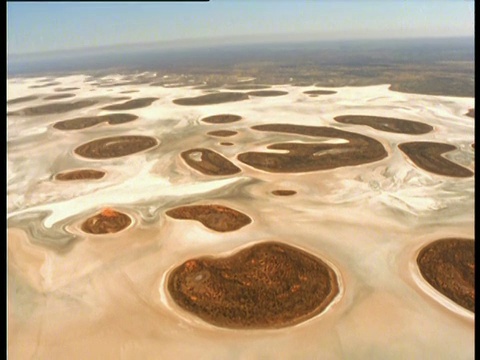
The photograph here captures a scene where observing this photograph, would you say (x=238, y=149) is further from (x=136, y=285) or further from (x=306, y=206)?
(x=136, y=285)

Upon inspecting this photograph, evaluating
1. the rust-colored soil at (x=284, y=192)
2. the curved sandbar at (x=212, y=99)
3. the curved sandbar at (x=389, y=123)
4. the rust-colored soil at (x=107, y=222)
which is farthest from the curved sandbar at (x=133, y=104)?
the rust-colored soil at (x=284, y=192)

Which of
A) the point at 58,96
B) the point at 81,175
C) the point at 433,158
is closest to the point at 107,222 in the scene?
the point at 81,175

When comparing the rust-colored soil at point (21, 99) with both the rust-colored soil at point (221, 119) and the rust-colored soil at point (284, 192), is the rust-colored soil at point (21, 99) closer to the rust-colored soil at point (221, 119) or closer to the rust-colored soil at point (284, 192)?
the rust-colored soil at point (221, 119)

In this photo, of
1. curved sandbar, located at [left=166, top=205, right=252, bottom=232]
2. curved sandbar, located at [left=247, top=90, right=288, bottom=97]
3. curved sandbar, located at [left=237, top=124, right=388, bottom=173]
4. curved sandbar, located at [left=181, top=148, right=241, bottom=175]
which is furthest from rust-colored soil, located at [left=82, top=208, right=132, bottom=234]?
curved sandbar, located at [left=247, top=90, right=288, bottom=97]

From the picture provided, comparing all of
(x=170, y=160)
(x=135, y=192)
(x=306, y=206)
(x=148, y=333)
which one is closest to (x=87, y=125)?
(x=170, y=160)

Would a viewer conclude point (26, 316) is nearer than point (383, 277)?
Yes

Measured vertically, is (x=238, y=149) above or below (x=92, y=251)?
above

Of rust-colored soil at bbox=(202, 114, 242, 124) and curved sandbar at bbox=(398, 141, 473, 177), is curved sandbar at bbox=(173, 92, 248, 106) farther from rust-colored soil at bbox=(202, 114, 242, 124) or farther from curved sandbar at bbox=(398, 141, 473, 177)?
curved sandbar at bbox=(398, 141, 473, 177)
